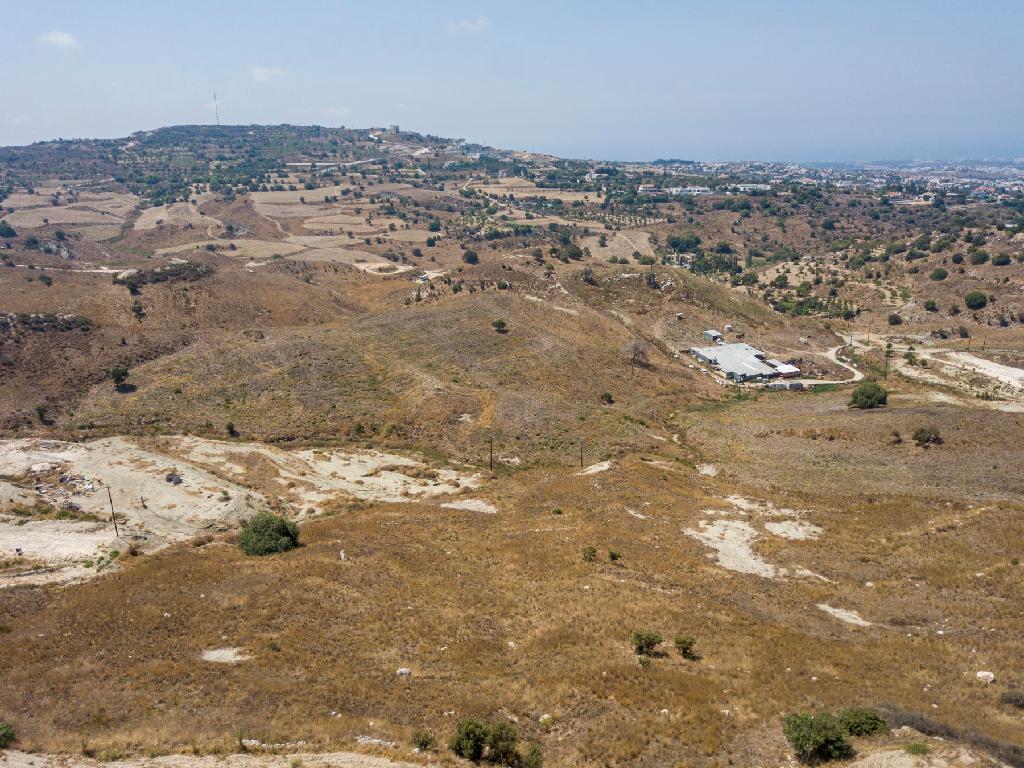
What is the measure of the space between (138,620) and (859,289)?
155063 mm

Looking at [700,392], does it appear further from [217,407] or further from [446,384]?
[217,407]

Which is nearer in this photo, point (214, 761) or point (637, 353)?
point (214, 761)

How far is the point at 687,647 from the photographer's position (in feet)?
86.6

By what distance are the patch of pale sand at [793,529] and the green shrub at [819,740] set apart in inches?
980

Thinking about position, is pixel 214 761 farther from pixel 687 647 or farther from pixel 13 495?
pixel 13 495

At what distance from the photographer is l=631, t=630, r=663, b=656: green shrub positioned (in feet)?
86.0

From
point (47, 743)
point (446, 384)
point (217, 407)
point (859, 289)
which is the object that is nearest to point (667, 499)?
point (446, 384)

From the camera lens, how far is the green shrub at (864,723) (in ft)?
65.8

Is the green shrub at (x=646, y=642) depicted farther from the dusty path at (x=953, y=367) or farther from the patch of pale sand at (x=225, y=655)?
the dusty path at (x=953, y=367)

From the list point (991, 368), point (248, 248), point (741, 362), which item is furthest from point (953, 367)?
point (248, 248)

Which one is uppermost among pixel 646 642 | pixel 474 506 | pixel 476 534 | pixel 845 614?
pixel 646 642

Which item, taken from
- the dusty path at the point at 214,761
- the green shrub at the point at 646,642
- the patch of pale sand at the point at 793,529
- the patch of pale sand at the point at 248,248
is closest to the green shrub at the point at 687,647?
the green shrub at the point at 646,642

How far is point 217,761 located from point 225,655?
23.2ft

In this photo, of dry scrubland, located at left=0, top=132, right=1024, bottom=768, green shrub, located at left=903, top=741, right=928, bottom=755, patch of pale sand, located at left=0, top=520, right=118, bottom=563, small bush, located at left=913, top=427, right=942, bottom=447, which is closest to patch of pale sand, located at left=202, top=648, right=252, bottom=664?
dry scrubland, located at left=0, top=132, right=1024, bottom=768
